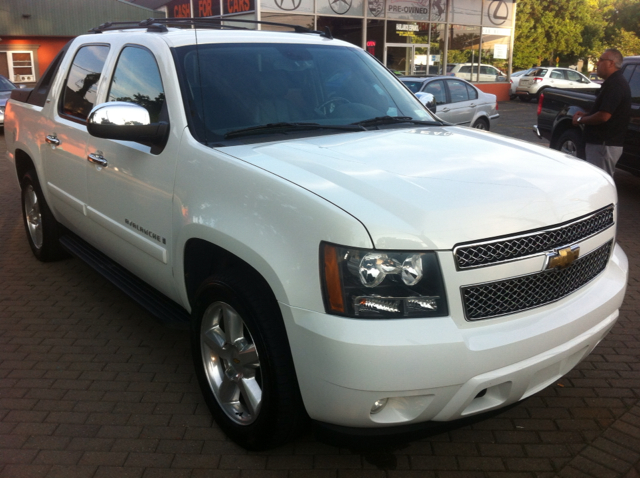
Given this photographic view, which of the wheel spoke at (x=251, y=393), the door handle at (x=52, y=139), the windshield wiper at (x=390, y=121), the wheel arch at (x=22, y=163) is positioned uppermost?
the windshield wiper at (x=390, y=121)

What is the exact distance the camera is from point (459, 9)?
30328 millimetres

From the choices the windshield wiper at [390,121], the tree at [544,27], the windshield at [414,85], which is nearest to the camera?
the windshield wiper at [390,121]

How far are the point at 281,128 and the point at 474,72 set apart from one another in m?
30.5

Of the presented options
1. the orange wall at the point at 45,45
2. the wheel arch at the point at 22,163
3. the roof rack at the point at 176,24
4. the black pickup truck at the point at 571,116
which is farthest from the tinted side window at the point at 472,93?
the orange wall at the point at 45,45

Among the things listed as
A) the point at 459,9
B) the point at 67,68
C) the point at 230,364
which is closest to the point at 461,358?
the point at 230,364

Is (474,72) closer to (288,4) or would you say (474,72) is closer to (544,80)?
(544,80)

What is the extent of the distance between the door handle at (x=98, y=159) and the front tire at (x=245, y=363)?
4.34 ft

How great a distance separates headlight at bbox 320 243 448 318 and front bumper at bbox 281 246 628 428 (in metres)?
0.05

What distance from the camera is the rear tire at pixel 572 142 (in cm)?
864

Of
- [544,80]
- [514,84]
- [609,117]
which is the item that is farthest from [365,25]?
[609,117]

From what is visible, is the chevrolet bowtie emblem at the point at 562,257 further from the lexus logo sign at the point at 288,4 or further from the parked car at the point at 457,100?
the lexus logo sign at the point at 288,4

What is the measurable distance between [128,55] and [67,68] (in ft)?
3.84

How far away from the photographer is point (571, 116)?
8.85 metres

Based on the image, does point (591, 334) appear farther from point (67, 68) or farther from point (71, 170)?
point (67, 68)
